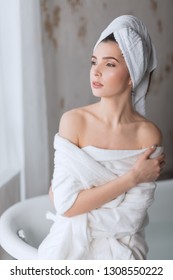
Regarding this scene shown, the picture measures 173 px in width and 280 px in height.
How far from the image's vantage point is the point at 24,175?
2238 mm

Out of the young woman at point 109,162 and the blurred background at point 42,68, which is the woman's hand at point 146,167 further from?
the blurred background at point 42,68

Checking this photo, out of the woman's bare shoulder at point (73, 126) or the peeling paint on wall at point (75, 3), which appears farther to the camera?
the peeling paint on wall at point (75, 3)

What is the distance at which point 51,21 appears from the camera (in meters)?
2.34

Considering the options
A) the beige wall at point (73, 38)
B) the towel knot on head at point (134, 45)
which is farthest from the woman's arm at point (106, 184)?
the beige wall at point (73, 38)

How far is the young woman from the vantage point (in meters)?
1.19

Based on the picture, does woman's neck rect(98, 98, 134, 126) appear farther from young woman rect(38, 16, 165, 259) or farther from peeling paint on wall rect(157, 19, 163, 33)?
peeling paint on wall rect(157, 19, 163, 33)

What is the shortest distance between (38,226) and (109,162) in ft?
2.79

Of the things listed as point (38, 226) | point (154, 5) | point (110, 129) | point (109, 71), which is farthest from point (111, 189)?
point (154, 5)

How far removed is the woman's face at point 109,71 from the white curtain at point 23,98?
0.91 metres

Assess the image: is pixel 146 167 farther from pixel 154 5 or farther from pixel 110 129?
pixel 154 5

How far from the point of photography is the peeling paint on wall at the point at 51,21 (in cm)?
232

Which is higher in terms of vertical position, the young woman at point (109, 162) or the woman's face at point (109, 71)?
the woman's face at point (109, 71)

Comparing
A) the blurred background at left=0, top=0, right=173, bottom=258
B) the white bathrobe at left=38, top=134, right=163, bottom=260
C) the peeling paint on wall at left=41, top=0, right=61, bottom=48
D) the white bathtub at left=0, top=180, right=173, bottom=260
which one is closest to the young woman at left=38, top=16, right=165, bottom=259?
the white bathrobe at left=38, top=134, right=163, bottom=260
